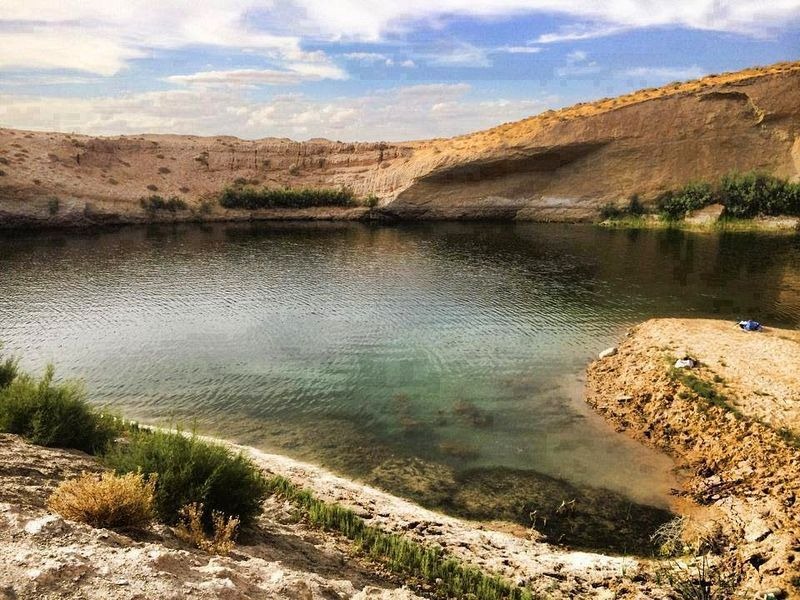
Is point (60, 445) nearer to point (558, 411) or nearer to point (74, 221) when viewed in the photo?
point (558, 411)

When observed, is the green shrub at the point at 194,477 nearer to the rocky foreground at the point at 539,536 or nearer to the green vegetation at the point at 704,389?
the rocky foreground at the point at 539,536

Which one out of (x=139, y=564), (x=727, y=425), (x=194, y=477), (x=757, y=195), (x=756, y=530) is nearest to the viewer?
(x=139, y=564)

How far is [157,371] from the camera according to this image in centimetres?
2045

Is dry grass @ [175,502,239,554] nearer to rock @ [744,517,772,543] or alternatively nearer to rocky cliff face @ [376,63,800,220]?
rock @ [744,517,772,543]

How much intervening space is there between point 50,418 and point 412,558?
24.5 ft

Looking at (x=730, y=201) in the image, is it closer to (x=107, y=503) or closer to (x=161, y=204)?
(x=161, y=204)

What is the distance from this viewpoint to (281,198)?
2781 inches

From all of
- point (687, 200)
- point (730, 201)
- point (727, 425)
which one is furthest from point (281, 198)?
point (727, 425)

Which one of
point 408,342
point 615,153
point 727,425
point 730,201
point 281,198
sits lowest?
point 408,342

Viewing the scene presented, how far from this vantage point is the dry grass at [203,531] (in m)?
7.66

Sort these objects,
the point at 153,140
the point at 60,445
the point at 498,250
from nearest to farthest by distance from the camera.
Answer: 1. the point at 60,445
2. the point at 498,250
3. the point at 153,140

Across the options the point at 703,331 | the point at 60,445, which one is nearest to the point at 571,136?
the point at 703,331

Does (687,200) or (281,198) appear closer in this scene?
(687,200)

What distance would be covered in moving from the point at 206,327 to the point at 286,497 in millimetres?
15958
